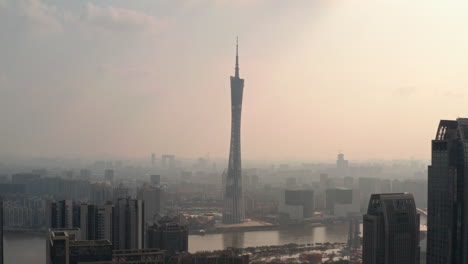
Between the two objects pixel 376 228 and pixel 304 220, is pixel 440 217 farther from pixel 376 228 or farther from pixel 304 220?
pixel 304 220

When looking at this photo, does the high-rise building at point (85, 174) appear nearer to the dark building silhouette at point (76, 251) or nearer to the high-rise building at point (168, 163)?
the high-rise building at point (168, 163)

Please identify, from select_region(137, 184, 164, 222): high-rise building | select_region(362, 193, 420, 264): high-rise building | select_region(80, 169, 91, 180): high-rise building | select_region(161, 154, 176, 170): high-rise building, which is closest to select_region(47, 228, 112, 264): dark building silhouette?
select_region(362, 193, 420, 264): high-rise building

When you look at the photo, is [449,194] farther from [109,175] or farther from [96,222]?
[109,175]

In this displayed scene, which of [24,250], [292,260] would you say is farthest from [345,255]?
[24,250]

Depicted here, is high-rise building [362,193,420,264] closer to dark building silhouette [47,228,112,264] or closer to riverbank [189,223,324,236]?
dark building silhouette [47,228,112,264]

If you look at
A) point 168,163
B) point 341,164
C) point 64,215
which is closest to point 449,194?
point 64,215

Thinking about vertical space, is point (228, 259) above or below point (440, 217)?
below
